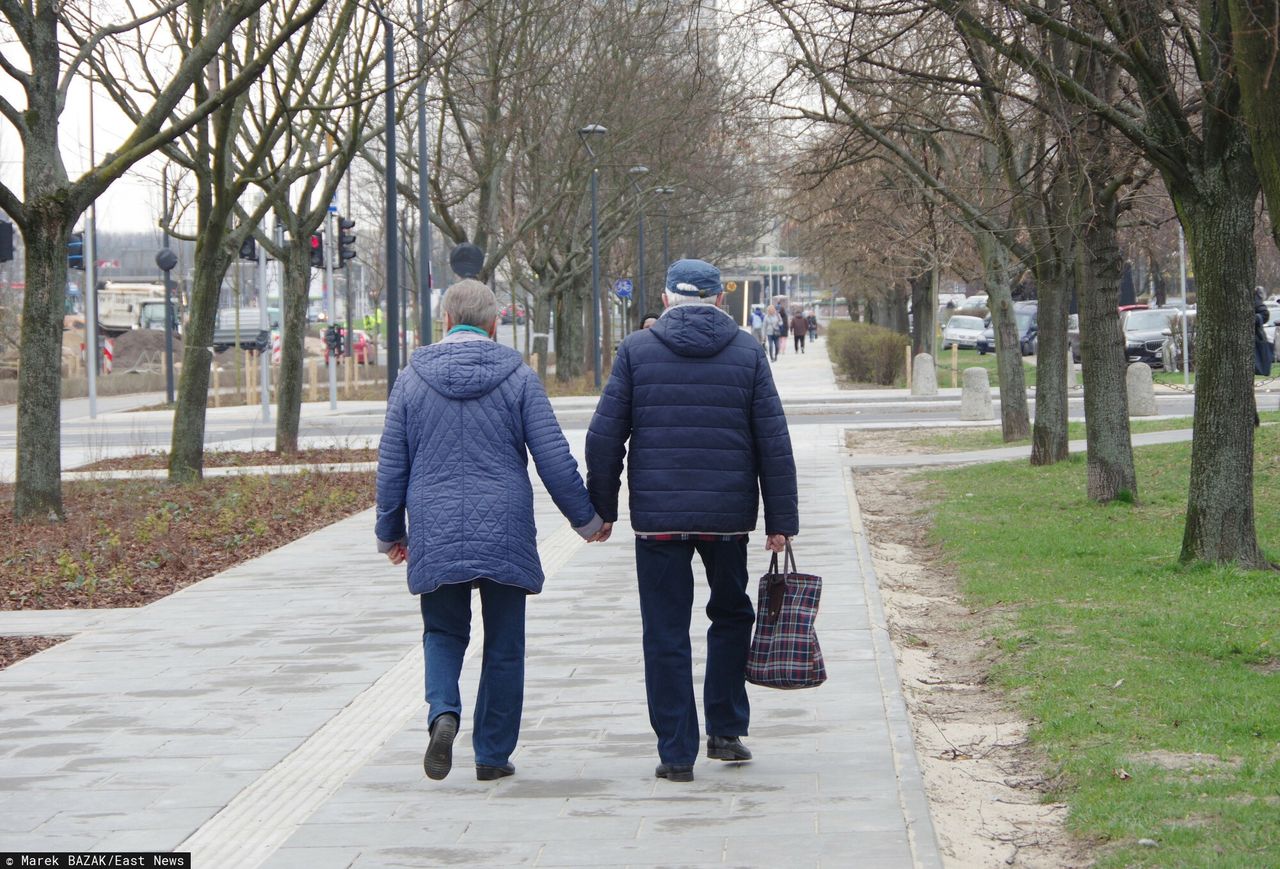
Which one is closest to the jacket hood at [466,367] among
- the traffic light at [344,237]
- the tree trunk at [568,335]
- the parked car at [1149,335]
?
the traffic light at [344,237]

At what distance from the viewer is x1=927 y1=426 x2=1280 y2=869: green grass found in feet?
16.7

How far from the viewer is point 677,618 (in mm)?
5816

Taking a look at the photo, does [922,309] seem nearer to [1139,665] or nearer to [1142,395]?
[1142,395]

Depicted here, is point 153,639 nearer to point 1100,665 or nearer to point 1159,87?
point 1100,665

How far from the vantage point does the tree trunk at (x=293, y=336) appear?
2277 cm

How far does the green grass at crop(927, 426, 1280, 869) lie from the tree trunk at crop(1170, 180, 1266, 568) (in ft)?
1.00

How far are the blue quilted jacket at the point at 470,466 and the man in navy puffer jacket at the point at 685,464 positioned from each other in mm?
195

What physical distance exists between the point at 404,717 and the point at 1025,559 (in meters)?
5.69

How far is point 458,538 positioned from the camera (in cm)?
566

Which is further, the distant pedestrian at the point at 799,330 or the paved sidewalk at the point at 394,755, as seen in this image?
the distant pedestrian at the point at 799,330

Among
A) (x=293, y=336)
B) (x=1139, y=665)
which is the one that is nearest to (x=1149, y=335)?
(x=293, y=336)

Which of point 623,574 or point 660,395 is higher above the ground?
point 660,395

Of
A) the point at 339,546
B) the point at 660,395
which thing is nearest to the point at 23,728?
the point at 660,395

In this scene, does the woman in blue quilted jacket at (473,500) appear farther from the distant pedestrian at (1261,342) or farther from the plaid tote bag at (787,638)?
the distant pedestrian at (1261,342)
